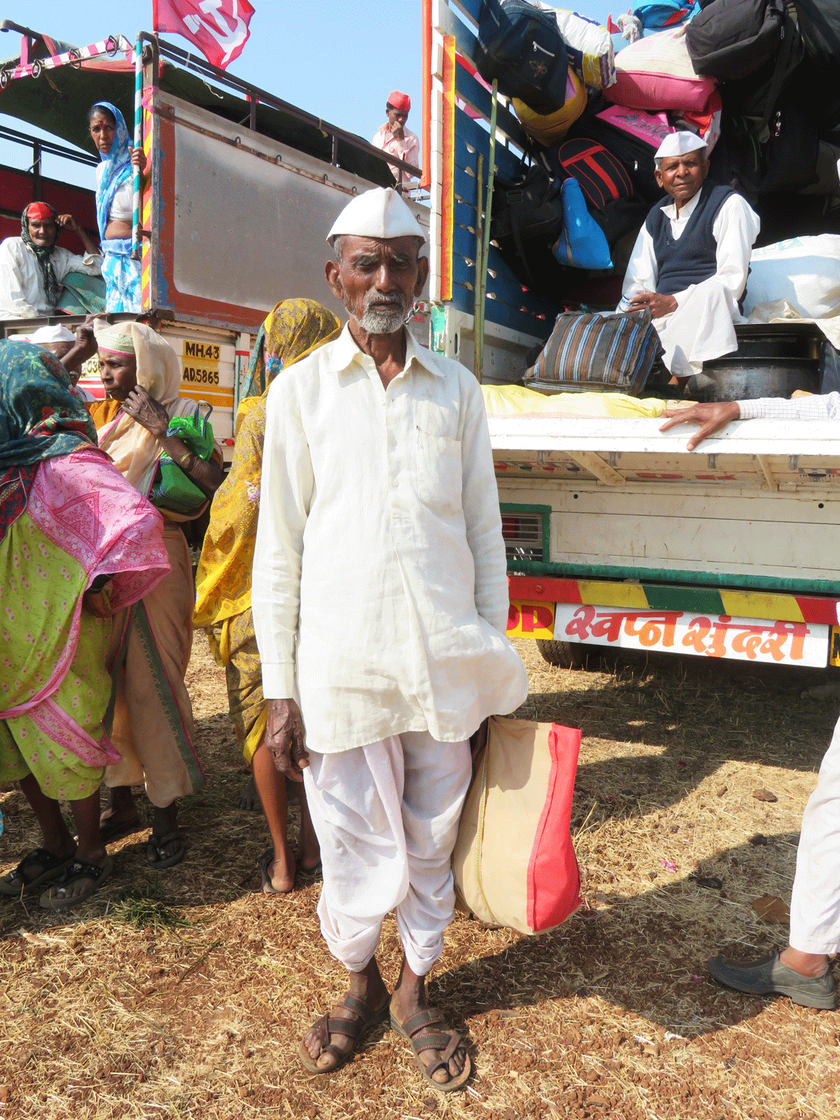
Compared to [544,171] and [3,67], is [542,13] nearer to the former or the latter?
[544,171]

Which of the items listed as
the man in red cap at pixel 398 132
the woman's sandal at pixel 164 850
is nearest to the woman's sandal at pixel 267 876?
the woman's sandal at pixel 164 850

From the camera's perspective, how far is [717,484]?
2.92 metres

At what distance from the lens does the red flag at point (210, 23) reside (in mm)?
5586

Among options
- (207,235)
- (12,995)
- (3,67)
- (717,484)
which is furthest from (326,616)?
(3,67)

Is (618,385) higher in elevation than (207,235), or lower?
lower

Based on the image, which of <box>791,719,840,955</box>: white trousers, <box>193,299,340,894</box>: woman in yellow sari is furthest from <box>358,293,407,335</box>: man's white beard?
<box>791,719,840,955</box>: white trousers

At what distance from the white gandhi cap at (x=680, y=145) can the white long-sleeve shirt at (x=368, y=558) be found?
8.61 feet

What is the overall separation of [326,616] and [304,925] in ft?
3.68

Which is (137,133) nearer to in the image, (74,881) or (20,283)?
(20,283)

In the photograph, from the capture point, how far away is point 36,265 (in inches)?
252

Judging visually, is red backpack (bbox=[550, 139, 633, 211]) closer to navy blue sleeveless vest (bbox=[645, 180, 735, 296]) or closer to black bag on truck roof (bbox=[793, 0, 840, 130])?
navy blue sleeveless vest (bbox=[645, 180, 735, 296])

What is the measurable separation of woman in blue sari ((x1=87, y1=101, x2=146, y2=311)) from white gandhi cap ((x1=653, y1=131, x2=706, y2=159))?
310 centimetres

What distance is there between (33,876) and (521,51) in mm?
4027

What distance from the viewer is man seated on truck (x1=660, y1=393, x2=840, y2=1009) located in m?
1.84
